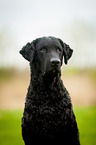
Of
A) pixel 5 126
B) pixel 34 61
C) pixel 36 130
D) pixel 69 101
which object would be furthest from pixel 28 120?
pixel 5 126

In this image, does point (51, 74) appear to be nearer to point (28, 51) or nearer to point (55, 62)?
point (55, 62)

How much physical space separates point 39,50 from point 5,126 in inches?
267

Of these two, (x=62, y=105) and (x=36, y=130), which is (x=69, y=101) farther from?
(x=36, y=130)

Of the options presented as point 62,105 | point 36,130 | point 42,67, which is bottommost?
point 36,130

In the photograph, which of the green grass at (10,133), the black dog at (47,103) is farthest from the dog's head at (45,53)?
the green grass at (10,133)

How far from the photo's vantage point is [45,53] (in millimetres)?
3818

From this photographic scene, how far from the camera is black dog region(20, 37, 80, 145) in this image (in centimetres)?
372

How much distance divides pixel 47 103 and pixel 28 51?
1029 mm

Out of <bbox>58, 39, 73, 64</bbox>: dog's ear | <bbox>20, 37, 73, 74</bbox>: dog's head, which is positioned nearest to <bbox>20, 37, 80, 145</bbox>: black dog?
<bbox>20, 37, 73, 74</bbox>: dog's head

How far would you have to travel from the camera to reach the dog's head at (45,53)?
361 cm

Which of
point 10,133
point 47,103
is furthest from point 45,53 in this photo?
point 10,133

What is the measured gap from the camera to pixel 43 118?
12.3 feet

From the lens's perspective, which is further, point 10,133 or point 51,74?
point 10,133

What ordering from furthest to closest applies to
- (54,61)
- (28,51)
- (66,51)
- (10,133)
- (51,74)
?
(10,133) → (66,51) → (28,51) → (51,74) → (54,61)
